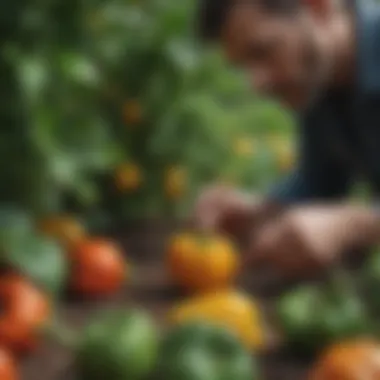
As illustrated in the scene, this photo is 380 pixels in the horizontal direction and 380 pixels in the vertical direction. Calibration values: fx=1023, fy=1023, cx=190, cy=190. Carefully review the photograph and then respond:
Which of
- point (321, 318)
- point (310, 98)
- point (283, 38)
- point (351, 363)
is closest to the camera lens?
point (351, 363)

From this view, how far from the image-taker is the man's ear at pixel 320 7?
1.15 m

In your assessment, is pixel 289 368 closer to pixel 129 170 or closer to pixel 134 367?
pixel 134 367

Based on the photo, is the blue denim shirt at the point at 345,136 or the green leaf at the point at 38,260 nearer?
the green leaf at the point at 38,260

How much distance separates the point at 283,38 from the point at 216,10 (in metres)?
0.11

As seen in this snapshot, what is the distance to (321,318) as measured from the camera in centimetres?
82

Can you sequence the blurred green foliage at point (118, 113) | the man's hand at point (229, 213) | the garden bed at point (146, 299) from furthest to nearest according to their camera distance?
the man's hand at point (229, 213), the blurred green foliage at point (118, 113), the garden bed at point (146, 299)

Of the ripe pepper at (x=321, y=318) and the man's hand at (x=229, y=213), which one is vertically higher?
the man's hand at (x=229, y=213)

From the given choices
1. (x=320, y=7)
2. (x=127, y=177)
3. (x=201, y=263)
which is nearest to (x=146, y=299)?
(x=201, y=263)

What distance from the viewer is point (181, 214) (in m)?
1.29

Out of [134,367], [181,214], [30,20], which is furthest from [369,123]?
[134,367]

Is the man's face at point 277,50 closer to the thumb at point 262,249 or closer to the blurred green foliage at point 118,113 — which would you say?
the blurred green foliage at point 118,113

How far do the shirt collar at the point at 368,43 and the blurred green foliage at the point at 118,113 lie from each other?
0.12m

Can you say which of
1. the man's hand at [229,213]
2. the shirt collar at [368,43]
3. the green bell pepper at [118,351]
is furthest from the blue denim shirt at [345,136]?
the green bell pepper at [118,351]

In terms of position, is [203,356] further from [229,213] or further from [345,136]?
[345,136]
